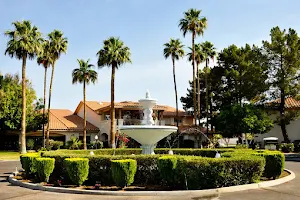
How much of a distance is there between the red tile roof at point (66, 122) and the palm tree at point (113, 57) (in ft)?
39.9

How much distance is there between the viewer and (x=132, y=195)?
11414mm

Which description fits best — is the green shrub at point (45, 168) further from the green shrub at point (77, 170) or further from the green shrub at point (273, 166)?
the green shrub at point (273, 166)

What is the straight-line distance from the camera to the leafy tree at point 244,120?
42688 mm

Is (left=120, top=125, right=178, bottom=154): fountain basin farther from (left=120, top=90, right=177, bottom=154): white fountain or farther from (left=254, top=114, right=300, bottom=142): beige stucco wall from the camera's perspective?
(left=254, top=114, right=300, bottom=142): beige stucco wall

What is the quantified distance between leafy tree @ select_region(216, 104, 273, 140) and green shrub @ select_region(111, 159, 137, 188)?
1265 inches

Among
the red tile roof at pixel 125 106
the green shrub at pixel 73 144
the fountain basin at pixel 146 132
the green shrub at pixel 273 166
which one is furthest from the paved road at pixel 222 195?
the red tile roof at pixel 125 106

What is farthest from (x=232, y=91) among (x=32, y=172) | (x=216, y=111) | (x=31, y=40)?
(x=32, y=172)

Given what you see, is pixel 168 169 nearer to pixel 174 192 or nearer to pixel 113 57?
pixel 174 192

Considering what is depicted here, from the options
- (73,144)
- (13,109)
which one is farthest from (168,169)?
(13,109)

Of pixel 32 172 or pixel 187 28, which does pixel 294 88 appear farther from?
pixel 32 172

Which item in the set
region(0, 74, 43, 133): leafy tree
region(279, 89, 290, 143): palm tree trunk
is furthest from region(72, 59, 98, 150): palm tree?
region(279, 89, 290, 143): palm tree trunk

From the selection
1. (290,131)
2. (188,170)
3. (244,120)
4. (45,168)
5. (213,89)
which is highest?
(213,89)

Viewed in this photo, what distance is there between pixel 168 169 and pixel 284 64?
36.7m

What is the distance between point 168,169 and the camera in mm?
12328
